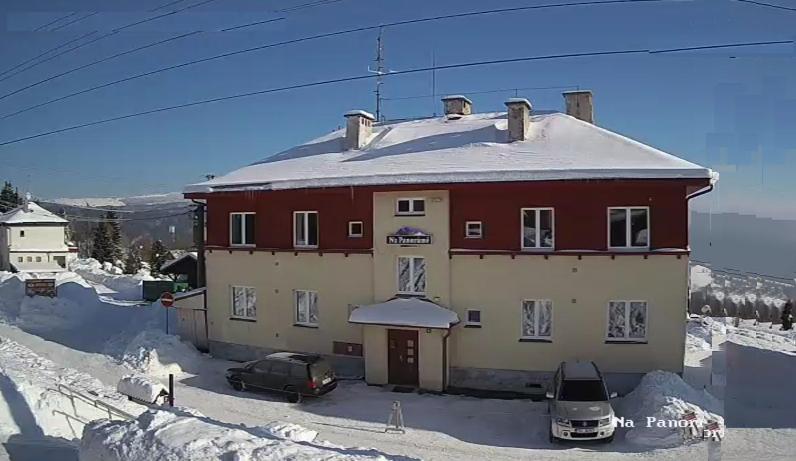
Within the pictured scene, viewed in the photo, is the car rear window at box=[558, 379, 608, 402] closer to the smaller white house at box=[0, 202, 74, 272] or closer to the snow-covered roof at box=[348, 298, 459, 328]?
the snow-covered roof at box=[348, 298, 459, 328]

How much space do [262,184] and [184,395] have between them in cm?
654

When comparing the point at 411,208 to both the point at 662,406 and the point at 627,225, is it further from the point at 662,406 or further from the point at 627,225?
the point at 662,406

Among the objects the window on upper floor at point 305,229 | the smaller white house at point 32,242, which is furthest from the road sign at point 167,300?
the smaller white house at point 32,242

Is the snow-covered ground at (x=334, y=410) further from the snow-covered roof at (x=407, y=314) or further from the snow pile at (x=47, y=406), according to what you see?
the snow-covered roof at (x=407, y=314)

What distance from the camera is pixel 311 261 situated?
1727 cm

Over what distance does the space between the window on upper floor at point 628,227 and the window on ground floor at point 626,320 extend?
1.52m

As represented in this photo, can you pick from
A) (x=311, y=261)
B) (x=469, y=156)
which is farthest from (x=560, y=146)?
(x=311, y=261)

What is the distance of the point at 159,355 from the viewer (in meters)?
17.3

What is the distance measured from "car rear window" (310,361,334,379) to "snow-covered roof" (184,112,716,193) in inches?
198

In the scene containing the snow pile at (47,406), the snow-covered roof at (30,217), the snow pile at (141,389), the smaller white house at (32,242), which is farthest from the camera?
the snow-covered roof at (30,217)

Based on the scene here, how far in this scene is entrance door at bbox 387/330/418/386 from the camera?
15.7m

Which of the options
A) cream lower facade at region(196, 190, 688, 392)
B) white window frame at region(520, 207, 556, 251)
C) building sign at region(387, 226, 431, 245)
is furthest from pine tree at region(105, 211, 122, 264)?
white window frame at region(520, 207, 556, 251)

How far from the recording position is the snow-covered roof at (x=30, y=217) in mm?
44750

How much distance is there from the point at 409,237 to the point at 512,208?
2.94m
